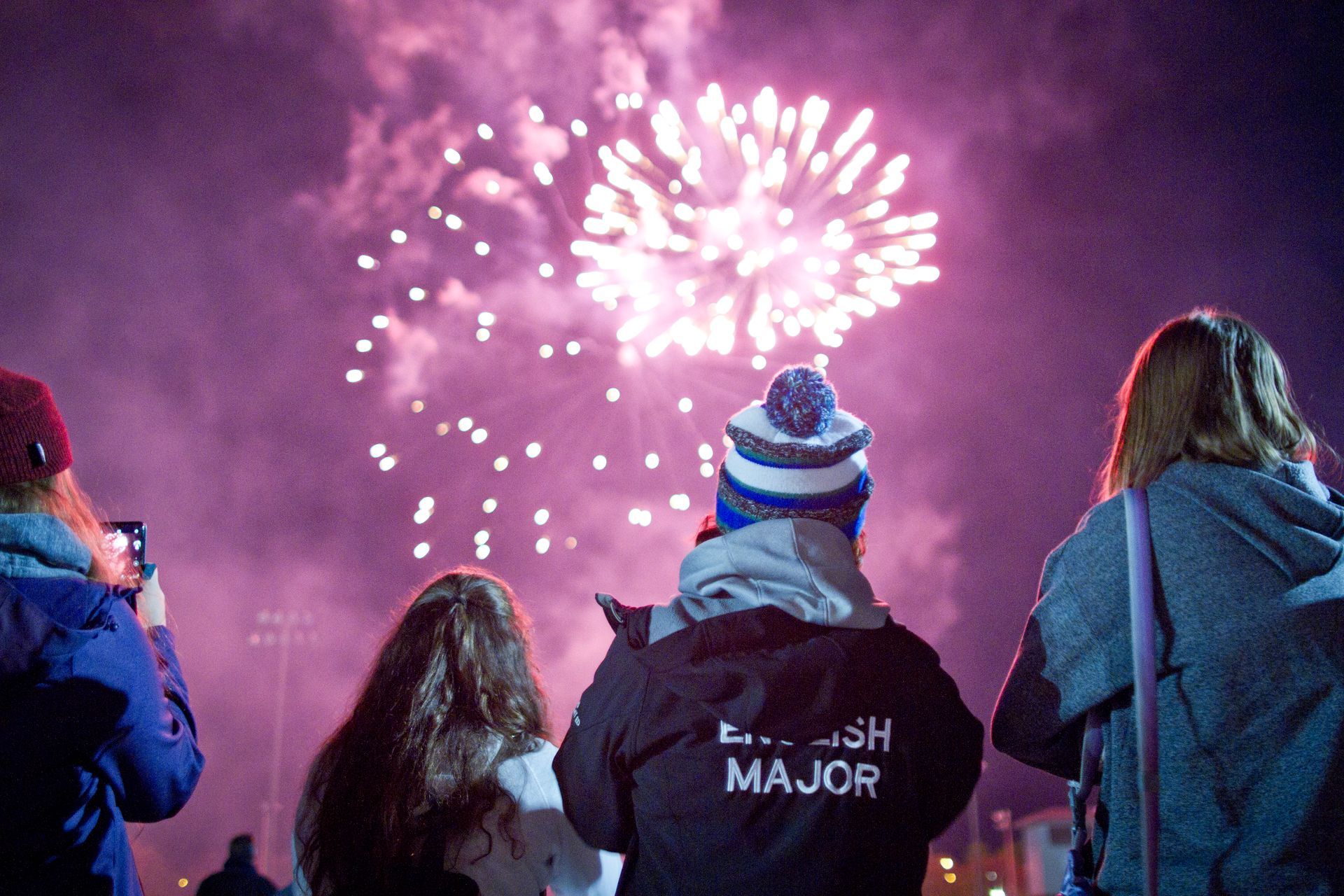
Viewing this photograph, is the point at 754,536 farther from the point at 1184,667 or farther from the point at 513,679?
the point at 513,679

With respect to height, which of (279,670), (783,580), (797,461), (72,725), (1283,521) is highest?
(279,670)

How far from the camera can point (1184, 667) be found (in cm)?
192

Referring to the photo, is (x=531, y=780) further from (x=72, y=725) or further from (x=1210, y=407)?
(x=1210, y=407)

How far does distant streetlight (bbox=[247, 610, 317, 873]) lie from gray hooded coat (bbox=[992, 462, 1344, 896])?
18.0m

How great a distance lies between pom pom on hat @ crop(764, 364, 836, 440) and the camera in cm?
215

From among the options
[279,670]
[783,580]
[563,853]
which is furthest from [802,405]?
[279,670]

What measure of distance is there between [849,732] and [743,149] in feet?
27.6

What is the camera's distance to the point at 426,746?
103 inches

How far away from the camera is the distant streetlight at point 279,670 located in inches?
708

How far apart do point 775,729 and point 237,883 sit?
21.3 ft

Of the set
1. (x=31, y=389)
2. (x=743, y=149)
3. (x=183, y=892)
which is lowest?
(x=183, y=892)

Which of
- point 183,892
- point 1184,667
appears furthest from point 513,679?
point 183,892

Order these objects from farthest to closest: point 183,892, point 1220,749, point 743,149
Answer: point 183,892, point 743,149, point 1220,749

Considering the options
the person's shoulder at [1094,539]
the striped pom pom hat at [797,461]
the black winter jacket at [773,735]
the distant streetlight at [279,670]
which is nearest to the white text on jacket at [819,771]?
the black winter jacket at [773,735]
